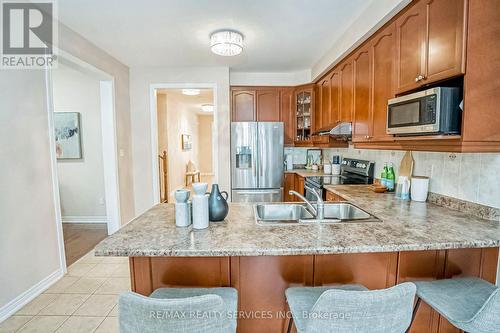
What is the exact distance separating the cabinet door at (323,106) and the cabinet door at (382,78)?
119cm

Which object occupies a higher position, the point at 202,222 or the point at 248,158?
the point at 248,158

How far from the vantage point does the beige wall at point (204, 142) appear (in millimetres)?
9953

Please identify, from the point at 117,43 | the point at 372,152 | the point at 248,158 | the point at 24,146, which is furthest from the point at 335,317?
the point at 117,43

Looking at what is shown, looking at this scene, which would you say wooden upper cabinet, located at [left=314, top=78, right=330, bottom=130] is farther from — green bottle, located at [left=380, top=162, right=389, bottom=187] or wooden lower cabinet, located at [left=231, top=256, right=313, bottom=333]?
wooden lower cabinet, located at [left=231, top=256, right=313, bottom=333]

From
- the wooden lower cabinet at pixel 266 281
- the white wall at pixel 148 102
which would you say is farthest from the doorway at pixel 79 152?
the wooden lower cabinet at pixel 266 281

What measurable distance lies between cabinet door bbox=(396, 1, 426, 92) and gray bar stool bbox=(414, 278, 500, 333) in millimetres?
1187

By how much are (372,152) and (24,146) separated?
11.0 ft

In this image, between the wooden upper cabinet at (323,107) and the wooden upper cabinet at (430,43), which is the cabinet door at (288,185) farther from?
the wooden upper cabinet at (430,43)

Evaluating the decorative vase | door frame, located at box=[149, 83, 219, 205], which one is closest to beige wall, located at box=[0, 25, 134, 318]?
door frame, located at box=[149, 83, 219, 205]

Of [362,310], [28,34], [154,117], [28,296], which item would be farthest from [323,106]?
[28,296]

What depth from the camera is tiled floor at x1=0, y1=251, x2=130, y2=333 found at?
1.88 metres

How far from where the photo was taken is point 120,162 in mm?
3695

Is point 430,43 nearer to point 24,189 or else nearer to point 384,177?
point 384,177

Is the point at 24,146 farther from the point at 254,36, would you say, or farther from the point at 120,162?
the point at 254,36
